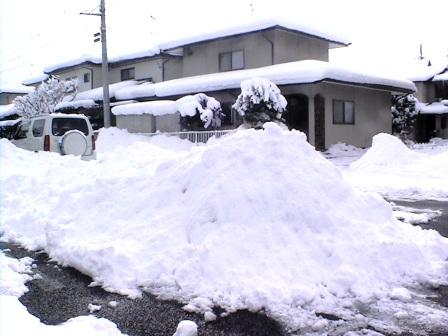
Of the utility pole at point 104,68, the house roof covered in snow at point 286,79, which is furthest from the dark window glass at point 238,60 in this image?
the utility pole at point 104,68

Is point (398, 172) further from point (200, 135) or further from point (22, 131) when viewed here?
point (22, 131)

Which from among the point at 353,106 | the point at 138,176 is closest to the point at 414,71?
the point at 353,106

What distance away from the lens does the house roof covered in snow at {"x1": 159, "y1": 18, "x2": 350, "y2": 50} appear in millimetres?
19859

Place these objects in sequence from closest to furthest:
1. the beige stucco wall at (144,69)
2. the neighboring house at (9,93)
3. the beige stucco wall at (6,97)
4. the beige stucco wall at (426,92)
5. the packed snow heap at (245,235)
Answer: the packed snow heap at (245,235) < the beige stucco wall at (144,69) < the beige stucco wall at (426,92) < the beige stucco wall at (6,97) < the neighboring house at (9,93)

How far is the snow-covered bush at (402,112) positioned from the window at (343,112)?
18.1 ft

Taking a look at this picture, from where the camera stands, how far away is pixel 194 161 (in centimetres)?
614

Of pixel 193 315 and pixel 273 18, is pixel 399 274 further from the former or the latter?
pixel 273 18

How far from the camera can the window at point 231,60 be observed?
22031 millimetres

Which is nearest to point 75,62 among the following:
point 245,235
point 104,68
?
point 104,68

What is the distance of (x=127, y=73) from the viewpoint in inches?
1138

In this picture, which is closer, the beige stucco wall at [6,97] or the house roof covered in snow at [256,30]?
the house roof covered in snow at [256,30]

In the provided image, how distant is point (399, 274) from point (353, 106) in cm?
1747

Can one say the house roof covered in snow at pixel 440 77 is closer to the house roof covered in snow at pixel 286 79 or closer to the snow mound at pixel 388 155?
the house roof covered in snow at pixel 286 79

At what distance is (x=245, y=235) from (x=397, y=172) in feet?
33.4
